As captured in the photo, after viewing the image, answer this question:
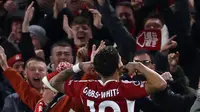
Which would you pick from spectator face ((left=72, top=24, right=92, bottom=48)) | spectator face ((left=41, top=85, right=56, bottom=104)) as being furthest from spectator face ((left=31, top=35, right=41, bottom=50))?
spectator face ((left=41, top=85, right=56, bottom=104))

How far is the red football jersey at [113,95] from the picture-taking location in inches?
283

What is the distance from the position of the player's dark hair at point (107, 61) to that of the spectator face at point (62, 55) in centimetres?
241

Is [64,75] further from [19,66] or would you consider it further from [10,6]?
[10,6]

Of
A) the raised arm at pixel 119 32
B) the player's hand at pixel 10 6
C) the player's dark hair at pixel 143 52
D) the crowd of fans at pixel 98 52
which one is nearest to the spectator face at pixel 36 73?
the crowd of fans at pixel 98 52

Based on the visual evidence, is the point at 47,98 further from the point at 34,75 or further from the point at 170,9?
the point at 170,9

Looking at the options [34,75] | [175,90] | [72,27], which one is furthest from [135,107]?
[72,27]

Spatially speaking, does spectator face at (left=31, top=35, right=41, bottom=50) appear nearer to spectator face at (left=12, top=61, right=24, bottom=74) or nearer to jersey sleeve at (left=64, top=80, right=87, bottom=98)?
spectator face at (left=12, top=61, right=24, bottom=74)

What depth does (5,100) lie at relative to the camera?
9.08 meters

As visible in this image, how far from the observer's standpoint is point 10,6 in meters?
11.8

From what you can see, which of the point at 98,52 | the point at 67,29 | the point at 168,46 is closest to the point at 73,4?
the point at 67,29

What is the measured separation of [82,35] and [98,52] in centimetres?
259

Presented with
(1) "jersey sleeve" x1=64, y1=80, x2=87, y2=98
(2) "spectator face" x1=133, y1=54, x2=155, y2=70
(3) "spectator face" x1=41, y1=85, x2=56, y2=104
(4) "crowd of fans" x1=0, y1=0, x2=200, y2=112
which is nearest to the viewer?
(1) "jersey sleeve" x1=64, y1=80, x2=87, y2=98

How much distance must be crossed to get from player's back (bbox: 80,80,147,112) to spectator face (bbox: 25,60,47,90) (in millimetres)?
1900

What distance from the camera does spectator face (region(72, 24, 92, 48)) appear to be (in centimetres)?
980
